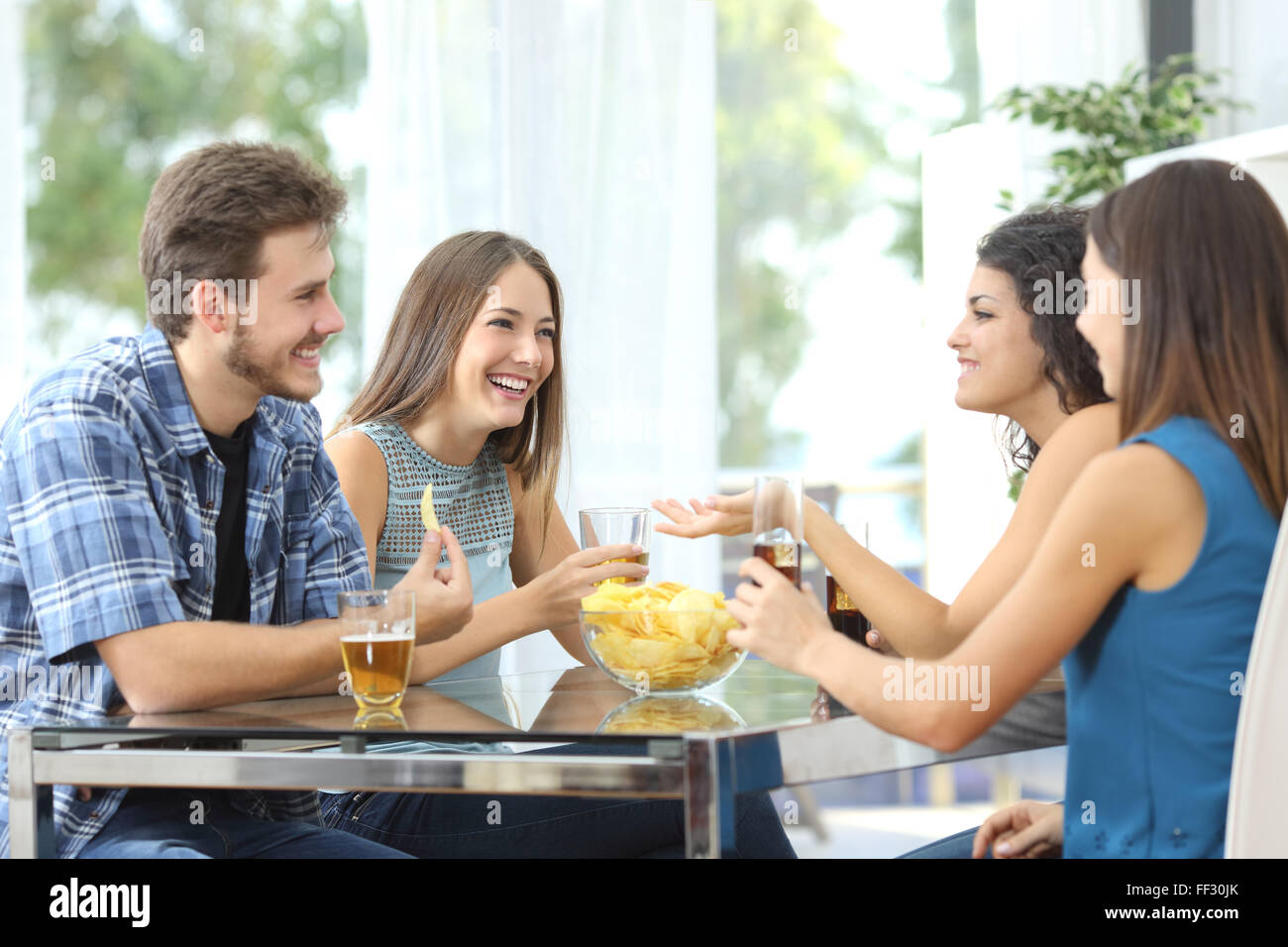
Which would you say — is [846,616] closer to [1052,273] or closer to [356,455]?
[1052,273]

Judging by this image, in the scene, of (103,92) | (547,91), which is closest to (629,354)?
(547,91)

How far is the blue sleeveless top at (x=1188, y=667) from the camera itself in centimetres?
120

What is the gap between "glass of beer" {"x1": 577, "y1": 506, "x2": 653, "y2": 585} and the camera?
1606 millimetres

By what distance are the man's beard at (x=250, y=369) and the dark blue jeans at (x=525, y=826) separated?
56 cm

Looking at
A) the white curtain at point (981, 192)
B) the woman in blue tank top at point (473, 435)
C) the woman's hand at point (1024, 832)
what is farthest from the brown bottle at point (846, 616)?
the white curtain at point (981, 192)

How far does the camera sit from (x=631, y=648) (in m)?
1.41

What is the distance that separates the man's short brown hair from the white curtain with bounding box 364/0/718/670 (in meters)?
1.70

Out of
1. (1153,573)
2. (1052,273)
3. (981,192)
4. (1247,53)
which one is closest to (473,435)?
(1052,273)

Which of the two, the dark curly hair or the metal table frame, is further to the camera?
the dark curly hair

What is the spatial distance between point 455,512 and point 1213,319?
49.9 inches

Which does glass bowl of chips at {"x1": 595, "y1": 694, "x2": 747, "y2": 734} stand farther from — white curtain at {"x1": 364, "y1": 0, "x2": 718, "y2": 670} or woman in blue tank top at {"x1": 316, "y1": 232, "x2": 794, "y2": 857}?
white curtain at {"x1": 364, "y1": 0, "x2": 718, "y2": 670}

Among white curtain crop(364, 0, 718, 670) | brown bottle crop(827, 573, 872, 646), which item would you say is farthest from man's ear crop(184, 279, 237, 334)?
white curtain crop(364, 0, 718, 670)
